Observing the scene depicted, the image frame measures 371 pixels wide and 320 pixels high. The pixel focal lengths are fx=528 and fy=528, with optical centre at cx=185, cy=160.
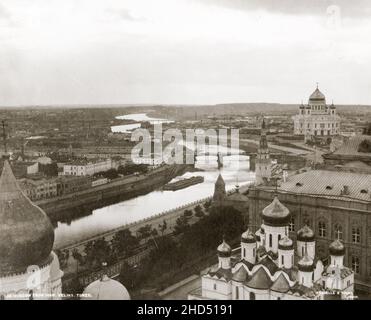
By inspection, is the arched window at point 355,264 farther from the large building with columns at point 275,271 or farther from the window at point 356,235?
the large building with columns at point 275,271

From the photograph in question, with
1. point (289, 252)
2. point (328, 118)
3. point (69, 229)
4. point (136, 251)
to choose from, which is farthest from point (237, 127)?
point (289, 252)

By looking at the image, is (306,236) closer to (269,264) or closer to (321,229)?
(269,264)

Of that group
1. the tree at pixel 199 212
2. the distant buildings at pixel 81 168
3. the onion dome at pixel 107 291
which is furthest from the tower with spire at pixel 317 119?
the onion dome at pixel 107 291

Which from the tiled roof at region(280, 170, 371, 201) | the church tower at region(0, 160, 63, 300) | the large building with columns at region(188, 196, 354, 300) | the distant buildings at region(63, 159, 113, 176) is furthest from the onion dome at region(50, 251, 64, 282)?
the distant buildings at region(63, 159, 113, 176)

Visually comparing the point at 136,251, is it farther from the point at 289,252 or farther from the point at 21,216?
the point at 21,216

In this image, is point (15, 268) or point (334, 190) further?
point (334, 190)

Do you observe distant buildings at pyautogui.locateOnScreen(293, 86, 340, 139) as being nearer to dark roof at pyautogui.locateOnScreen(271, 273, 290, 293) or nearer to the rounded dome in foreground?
the rounded dome in foreground
